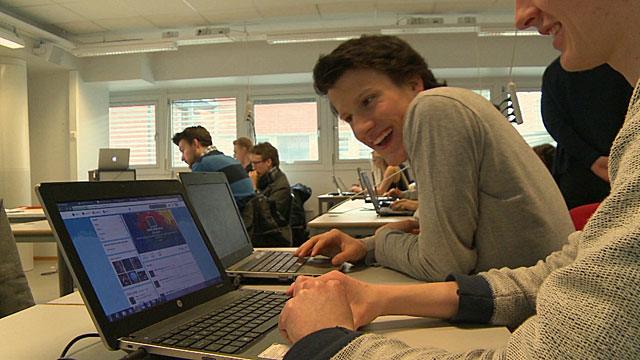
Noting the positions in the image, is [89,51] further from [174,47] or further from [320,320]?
[320,320]

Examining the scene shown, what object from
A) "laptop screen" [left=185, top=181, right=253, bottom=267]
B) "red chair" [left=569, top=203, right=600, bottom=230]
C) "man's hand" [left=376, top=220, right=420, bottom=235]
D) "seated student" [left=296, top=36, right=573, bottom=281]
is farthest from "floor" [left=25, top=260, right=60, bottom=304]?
"red chair" [left=569, top=203, right=600, bottom=230]

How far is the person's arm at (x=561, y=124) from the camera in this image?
1939mm

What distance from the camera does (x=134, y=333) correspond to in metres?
0.70

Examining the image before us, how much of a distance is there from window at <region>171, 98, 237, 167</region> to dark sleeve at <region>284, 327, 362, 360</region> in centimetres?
685

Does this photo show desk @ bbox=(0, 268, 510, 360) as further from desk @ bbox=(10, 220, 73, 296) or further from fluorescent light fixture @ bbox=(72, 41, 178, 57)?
fluorescent light fixture @ bbox=(72, 41, 178, 57)

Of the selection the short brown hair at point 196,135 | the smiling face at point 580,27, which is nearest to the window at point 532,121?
the short brown hair at point 196,135

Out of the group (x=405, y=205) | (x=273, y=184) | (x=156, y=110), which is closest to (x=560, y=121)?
(x=405, y=205)

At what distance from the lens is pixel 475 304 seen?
802 mm

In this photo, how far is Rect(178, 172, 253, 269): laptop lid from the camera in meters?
1.20

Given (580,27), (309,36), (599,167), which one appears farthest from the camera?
(309,36)

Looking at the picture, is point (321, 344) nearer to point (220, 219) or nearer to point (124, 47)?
point (220, 219)

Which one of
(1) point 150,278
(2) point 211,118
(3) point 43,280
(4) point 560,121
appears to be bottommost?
(3) point 43,280

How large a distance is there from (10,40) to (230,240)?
4.87 m

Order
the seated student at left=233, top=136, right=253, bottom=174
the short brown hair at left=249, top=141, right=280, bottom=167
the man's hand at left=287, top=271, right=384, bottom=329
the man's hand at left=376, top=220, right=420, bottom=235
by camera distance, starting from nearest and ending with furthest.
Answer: the man's hand at left=287, top=271, right=384, bottom=329, the man's hand at left=376, top=220, right=420, bottom=235, the short brown hair at left=249, top=141, right=280, bottom=167, the seated student at left=233, top=136, right=253, bottom=174
